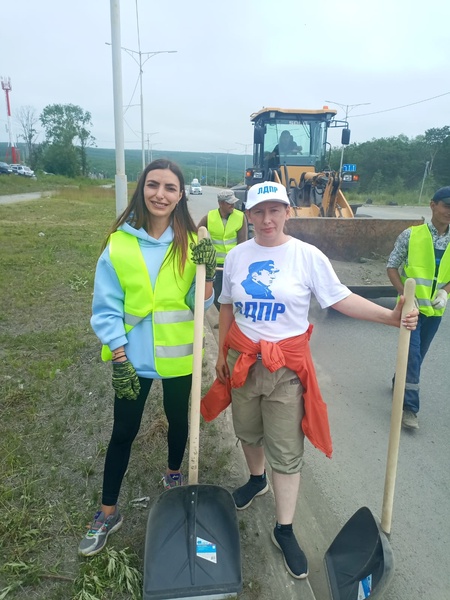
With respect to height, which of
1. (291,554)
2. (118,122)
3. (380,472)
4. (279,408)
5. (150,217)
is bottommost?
(380,472)

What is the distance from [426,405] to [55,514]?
308cm

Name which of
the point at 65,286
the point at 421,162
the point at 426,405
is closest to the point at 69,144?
the point at 421,162

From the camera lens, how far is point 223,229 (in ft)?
17.4

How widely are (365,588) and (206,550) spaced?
0.69 metres

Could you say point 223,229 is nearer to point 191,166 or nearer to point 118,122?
point 118,122

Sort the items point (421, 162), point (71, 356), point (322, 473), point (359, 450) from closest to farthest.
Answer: point (322, 473), point (359, 450), point (71, 356), point (421, 162)

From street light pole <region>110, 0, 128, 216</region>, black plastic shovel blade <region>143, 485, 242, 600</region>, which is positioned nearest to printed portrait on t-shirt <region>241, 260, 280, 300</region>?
black plastic shovel blade <region>143, 485, 242, 600</region>

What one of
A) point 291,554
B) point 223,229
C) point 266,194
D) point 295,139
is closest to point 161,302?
point 266,194

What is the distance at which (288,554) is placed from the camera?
2.24m

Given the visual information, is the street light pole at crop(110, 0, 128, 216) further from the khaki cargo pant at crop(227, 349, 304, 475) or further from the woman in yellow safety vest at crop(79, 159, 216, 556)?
the khaki cargo pant at crop(227, 349, 304, 475)

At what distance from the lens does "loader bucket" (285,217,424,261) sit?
7.21 m

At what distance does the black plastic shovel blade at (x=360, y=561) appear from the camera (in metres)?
1.82

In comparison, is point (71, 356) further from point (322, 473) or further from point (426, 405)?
→ point (426, 405)

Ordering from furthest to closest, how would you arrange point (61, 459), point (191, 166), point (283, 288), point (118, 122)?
1. point (191, 166)
2. point (118, 122)
3. point (61, 459)
4. point (283, 288)
